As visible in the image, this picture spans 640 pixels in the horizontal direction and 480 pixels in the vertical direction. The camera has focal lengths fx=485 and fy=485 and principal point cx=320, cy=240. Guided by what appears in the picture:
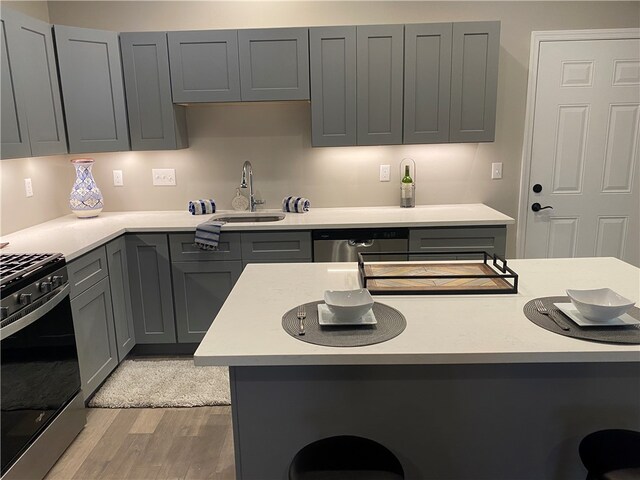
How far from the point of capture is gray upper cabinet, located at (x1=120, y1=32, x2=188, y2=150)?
3.22 m

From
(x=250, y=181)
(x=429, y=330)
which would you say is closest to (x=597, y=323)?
(x=429, y=330)

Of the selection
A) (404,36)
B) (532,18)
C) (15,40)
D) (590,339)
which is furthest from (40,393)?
(532,18)

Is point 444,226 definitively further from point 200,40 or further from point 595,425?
point 200,40

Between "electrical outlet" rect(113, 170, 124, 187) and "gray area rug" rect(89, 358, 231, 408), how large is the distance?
4.37ft

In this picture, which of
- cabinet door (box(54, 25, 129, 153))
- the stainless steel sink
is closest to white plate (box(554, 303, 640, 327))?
the stainless steel sink

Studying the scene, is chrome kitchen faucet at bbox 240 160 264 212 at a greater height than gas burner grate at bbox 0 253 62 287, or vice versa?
chrome kitchen faucet at bbox 240 160 264 212

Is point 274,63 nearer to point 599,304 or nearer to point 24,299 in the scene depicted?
point 24,299

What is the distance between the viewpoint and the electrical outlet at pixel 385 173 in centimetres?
365

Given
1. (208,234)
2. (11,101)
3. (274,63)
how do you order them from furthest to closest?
(274,63) → (208,234) → (11,101)

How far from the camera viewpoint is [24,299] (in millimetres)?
1992

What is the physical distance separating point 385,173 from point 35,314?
2.47 meters

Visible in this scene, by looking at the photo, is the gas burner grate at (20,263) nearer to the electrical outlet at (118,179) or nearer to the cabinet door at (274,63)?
the electrical outlet at (118,179)

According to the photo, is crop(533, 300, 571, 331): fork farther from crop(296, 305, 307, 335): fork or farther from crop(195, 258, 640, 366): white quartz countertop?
crop(296, 305, 307, 335): fork

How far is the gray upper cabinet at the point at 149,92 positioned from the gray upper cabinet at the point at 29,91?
0.44 metres
